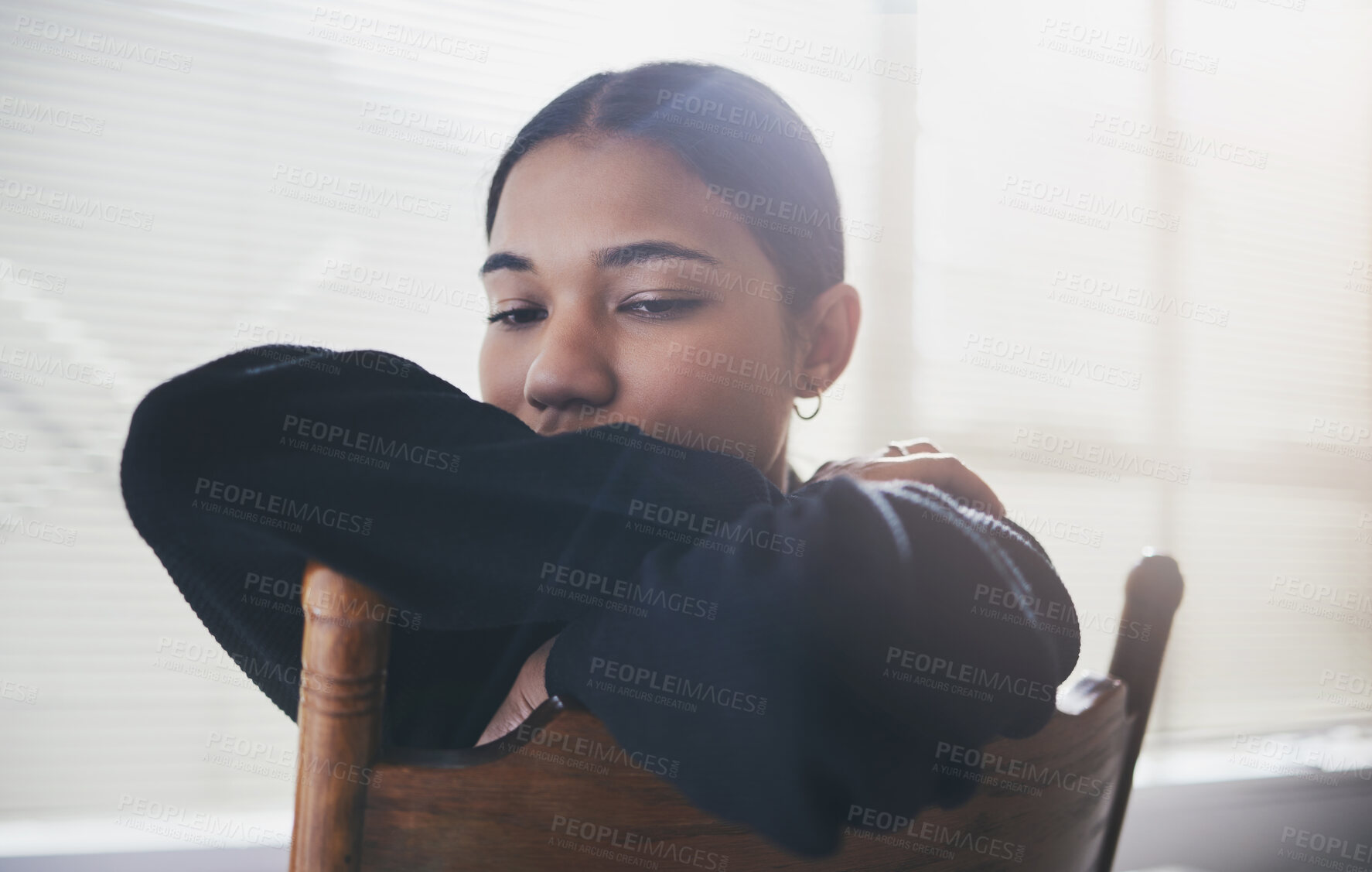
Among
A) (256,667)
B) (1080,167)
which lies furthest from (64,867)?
(1080,167)

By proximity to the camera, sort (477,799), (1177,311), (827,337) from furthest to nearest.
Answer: (1177,311) < (827,337) < (477,799)

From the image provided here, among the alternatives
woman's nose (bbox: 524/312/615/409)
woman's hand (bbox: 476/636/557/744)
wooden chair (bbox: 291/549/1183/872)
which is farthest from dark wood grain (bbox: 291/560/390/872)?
woman's nose (bbox: 524/312/615/409)

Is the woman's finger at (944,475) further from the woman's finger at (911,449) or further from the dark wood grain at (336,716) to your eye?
the dark wood grain at (336,716)

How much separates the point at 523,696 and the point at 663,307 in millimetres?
289

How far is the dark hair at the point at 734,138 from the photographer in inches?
23.3

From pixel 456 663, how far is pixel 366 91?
140cm

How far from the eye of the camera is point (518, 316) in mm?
605

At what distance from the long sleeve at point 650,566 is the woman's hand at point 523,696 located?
74mm

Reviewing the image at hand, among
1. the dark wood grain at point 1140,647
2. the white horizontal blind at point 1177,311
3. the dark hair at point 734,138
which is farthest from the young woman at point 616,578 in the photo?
the white horizontal blind at point 1177,311

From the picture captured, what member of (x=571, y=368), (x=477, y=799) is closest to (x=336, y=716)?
(x=477, y=799)

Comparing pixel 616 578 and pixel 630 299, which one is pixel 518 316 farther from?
pixel 616 578

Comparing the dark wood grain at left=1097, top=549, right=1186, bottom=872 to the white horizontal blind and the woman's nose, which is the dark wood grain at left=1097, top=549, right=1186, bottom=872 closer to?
the woman's nose

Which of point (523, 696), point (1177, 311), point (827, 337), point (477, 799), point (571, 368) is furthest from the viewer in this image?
point (1177, 311)

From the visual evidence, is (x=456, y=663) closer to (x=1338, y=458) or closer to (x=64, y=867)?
(x=64, y=867)
